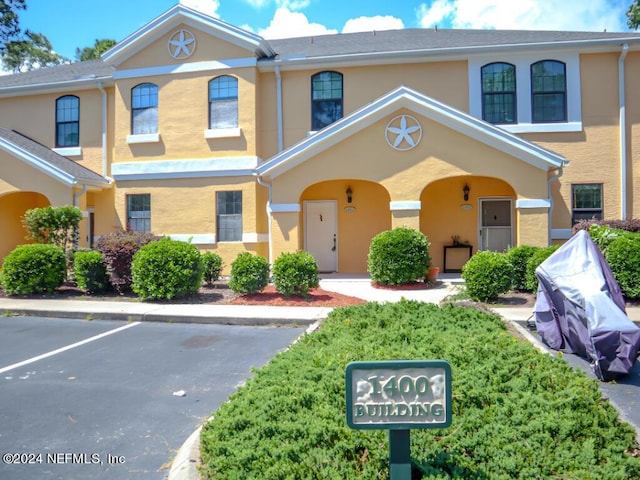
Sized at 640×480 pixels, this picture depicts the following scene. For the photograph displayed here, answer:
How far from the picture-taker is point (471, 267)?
1085cm

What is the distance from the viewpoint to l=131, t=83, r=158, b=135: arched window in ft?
56.3

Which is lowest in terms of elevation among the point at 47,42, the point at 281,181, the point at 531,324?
the point at 531,324

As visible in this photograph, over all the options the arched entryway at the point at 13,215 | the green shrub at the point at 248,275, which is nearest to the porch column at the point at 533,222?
the green shrub at the point at 248,275

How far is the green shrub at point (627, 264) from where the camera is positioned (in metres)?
10.4

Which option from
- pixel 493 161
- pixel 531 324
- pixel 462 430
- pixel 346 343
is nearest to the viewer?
pixel 462 430

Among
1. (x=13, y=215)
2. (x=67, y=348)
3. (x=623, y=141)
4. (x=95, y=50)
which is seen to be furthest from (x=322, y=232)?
(x=95, y=50)

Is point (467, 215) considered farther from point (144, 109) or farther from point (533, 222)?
point (144, 109)

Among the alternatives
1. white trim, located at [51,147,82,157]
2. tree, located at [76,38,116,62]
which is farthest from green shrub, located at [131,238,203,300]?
tree, located at [76,38,116,62]

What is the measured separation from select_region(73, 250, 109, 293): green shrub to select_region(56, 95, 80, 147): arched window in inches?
308

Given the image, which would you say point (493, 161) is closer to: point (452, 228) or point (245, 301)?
point (452, 228)

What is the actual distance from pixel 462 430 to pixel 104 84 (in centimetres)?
1829

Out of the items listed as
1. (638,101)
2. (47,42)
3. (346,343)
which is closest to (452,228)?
(638,101)

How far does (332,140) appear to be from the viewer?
560 inches

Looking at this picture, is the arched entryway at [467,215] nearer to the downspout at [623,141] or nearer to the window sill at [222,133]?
the downspout at [623,141]
